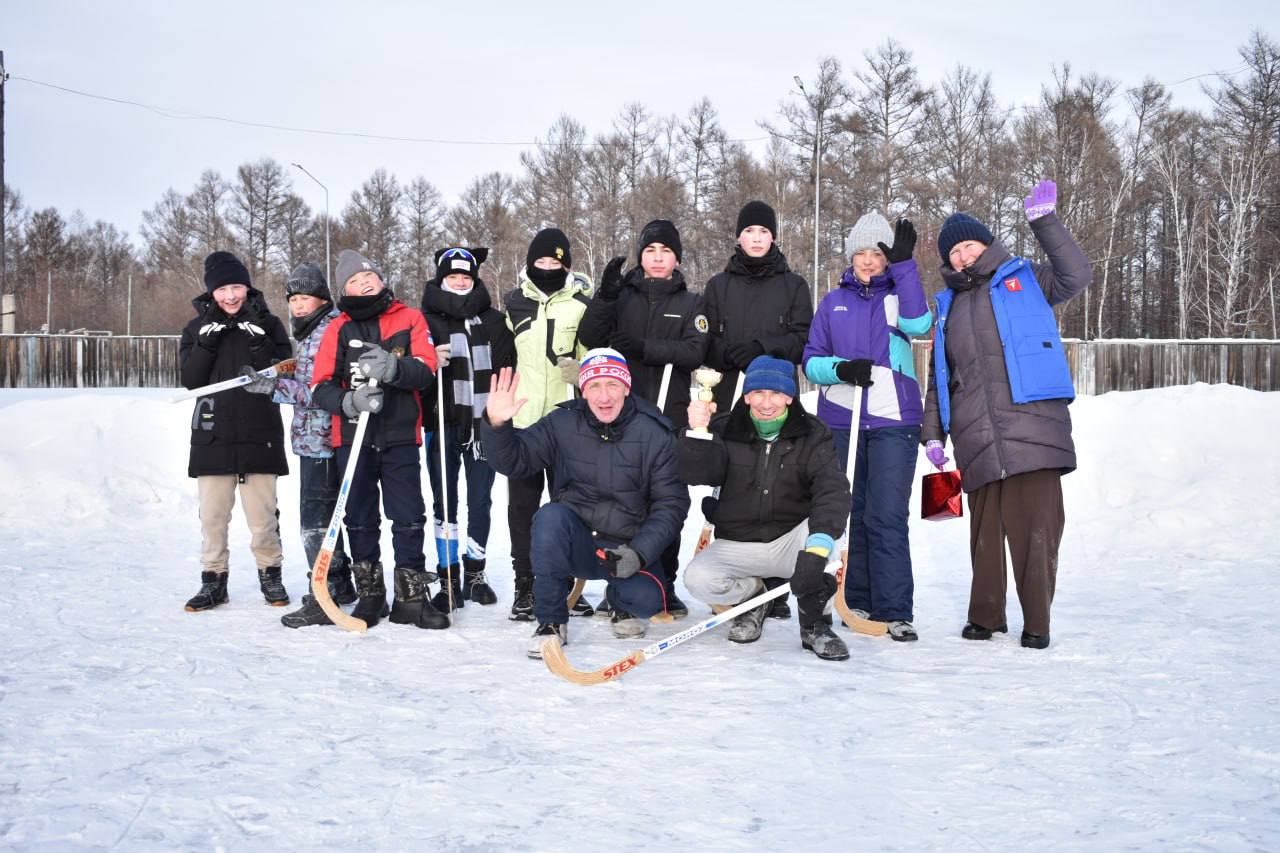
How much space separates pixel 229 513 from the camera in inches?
215

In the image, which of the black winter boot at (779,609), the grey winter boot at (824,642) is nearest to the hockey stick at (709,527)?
the black winter boot at (779,609)

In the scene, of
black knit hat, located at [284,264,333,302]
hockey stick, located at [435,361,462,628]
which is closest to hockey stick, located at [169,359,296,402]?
black knit hat, located at [284,264,333,302]

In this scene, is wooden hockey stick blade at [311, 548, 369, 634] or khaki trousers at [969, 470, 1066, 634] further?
wooden hockey stick blade at [311, 548, 369, 634]

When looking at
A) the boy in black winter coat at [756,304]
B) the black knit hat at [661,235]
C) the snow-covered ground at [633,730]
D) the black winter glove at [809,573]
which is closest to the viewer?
the snow-covered ground at [633,730]

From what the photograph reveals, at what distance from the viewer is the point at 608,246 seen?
37.4 m

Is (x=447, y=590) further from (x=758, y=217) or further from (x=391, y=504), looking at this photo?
(x=758, y=217)

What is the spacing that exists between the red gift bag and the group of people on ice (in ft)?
0.29

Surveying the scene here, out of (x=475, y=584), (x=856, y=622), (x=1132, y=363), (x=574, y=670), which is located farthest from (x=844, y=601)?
(x=1132, y=363)

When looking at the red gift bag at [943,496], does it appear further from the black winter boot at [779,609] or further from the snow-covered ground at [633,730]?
the black winter boot at [779,609]

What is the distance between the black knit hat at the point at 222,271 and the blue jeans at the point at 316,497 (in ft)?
3.25

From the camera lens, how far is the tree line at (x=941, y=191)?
107 feet

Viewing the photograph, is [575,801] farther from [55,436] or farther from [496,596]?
[55,436]

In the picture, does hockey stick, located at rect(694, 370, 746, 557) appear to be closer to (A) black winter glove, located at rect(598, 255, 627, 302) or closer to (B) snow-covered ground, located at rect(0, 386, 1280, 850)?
(B) snow-covered ground, located at rect(0, 386, 1280, 850)

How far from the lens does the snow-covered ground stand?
2674mm
